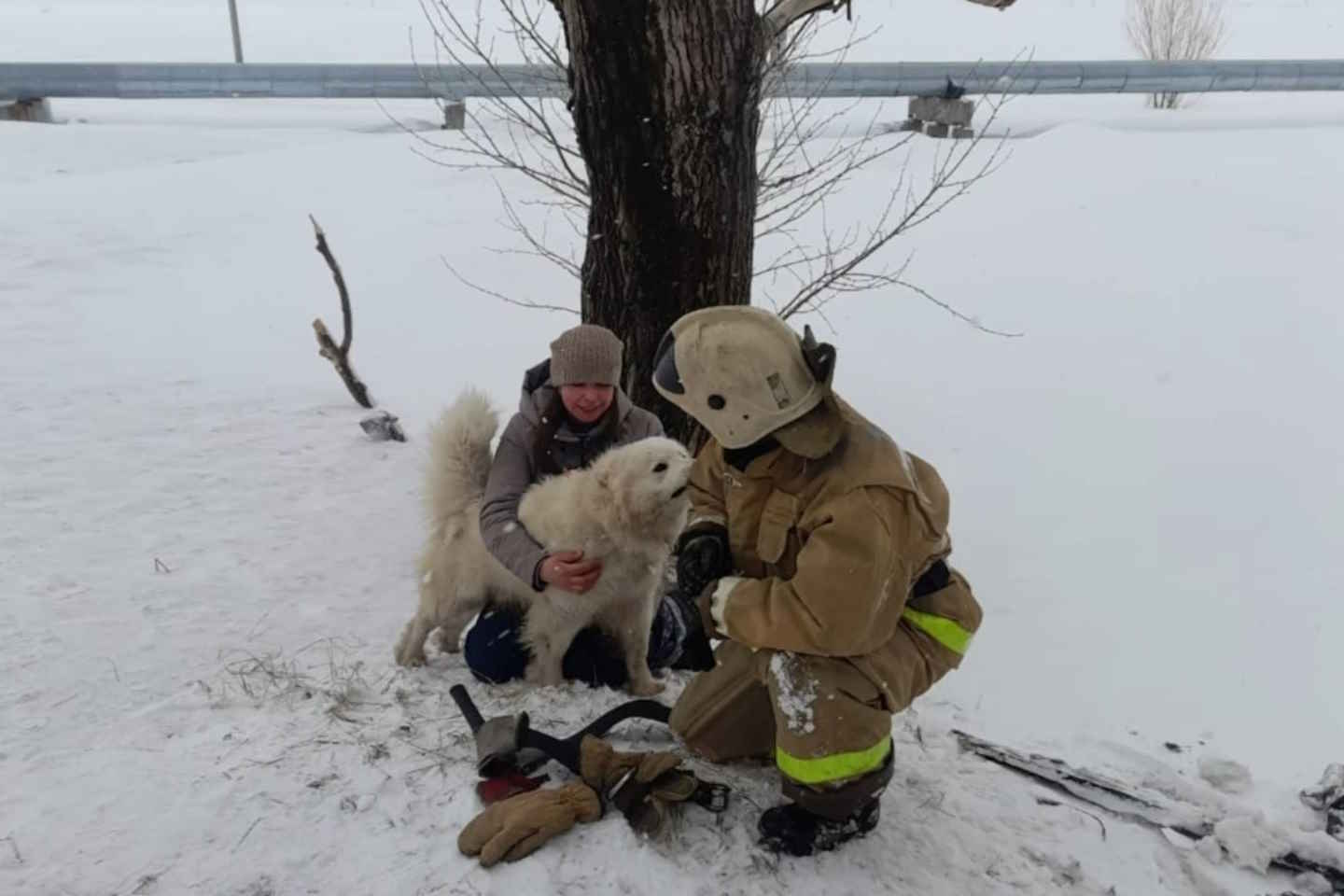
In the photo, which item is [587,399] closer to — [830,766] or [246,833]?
[830,766]

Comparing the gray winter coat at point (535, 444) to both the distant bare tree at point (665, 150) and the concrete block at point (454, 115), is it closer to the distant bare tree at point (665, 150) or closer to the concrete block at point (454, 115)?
the distant bare tree at point (665, 150)

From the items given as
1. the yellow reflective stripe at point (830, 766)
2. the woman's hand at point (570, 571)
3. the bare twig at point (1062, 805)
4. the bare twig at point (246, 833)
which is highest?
the woman's hand at point (570, 571)

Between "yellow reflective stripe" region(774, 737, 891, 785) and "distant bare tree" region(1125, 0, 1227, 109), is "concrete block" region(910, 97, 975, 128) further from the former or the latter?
"yellow reflective stripe" region(774, 737, 891, 785)

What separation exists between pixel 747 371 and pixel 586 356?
111 cm

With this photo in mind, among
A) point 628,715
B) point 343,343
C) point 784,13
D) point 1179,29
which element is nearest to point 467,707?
point 628,715

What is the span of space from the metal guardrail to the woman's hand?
13.8 m

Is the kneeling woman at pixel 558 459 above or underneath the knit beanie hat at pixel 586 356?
underneath

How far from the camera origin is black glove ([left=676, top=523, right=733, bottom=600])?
296cm

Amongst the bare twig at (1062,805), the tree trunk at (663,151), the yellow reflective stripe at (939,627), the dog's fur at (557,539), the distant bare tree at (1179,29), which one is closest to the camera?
the yellow reflective stripe at (939,627)

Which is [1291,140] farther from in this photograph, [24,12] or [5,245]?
[24,12]

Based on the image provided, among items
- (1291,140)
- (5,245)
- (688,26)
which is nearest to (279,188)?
(5,245)

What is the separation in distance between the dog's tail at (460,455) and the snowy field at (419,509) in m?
0.67

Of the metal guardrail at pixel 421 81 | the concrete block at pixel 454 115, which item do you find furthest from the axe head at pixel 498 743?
the concrete block at pixel 454 115

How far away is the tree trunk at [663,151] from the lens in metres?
4.01
